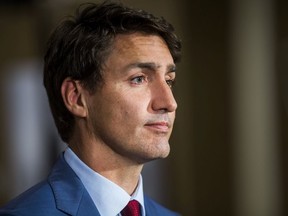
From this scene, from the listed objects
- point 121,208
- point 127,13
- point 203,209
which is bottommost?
point 203,209

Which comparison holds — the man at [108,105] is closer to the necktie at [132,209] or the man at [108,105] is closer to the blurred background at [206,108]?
the necktie at [132,209]

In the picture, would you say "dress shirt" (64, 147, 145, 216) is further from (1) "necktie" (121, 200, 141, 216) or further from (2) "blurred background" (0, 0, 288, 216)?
(2) "blurred background" (0, 0, 288, 216)

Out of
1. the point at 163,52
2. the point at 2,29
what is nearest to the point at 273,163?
the point at 2,29

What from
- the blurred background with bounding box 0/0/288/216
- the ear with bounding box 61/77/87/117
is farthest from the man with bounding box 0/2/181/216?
the blurred background with bounding box 0/0/288/216

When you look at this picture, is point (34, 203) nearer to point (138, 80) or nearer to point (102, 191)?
point (102, 191)

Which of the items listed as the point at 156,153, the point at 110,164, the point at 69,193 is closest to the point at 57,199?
the point at 69,193

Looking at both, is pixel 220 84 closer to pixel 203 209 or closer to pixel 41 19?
pixel 203 209

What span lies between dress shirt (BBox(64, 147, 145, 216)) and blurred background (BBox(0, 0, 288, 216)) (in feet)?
12.2

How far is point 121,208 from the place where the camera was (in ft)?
5.14

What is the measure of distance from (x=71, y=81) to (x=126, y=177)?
0.34 m

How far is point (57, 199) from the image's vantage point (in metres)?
1.47

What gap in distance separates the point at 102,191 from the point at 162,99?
31 cm

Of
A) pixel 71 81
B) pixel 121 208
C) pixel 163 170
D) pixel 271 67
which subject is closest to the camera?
pixel 121 208

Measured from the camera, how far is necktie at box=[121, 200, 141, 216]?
5.18 ft
